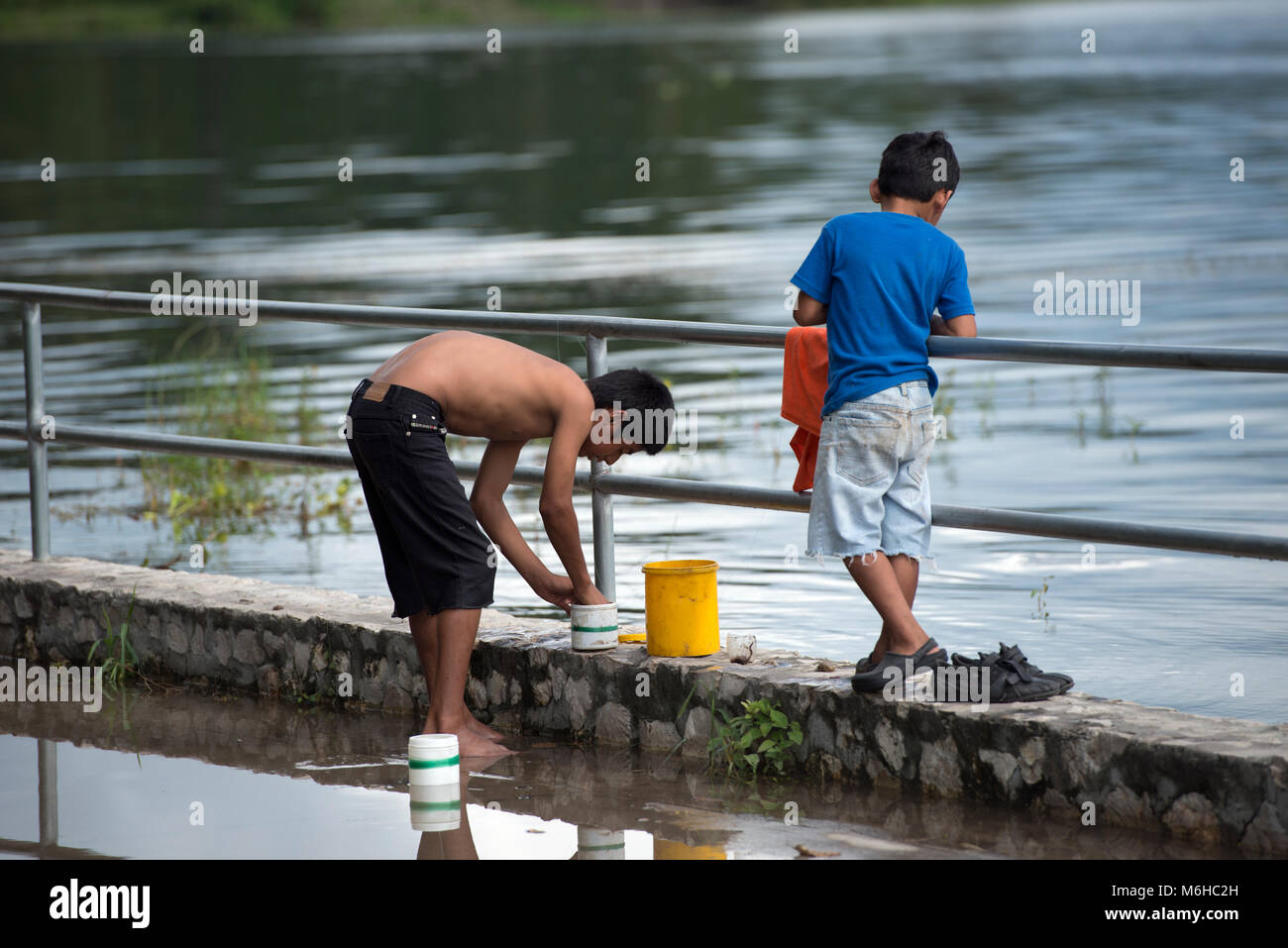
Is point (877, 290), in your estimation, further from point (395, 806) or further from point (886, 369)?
point (395, 806)

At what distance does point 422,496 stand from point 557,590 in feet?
1.77

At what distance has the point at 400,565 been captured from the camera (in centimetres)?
532

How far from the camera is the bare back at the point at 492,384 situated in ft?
16.8

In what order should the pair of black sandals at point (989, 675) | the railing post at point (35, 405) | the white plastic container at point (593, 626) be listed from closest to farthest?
the pair of black sandals at point (989, 675) → the white plastic container at point (593, 626) → the railing post at point (35, 405)

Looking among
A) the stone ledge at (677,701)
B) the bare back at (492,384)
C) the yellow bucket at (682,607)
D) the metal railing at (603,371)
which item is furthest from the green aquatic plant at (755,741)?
the bare back at (492,384)

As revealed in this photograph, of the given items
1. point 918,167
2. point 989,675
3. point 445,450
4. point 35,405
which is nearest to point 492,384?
point 445,450

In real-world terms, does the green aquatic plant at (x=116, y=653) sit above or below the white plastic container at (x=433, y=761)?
above

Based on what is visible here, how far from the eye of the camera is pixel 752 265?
17.7 m

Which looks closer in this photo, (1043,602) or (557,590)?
(557,590)

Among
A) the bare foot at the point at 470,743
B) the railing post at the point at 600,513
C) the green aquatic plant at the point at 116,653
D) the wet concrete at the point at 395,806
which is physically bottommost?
the wet concrete at the point at 395,806

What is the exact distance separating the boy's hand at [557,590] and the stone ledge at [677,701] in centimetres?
14

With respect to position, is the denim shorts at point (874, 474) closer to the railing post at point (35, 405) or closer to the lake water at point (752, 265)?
the lake water at point (752, 265)

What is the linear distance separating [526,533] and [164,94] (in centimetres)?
4330

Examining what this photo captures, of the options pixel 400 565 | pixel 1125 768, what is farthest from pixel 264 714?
pixel 1125 768
